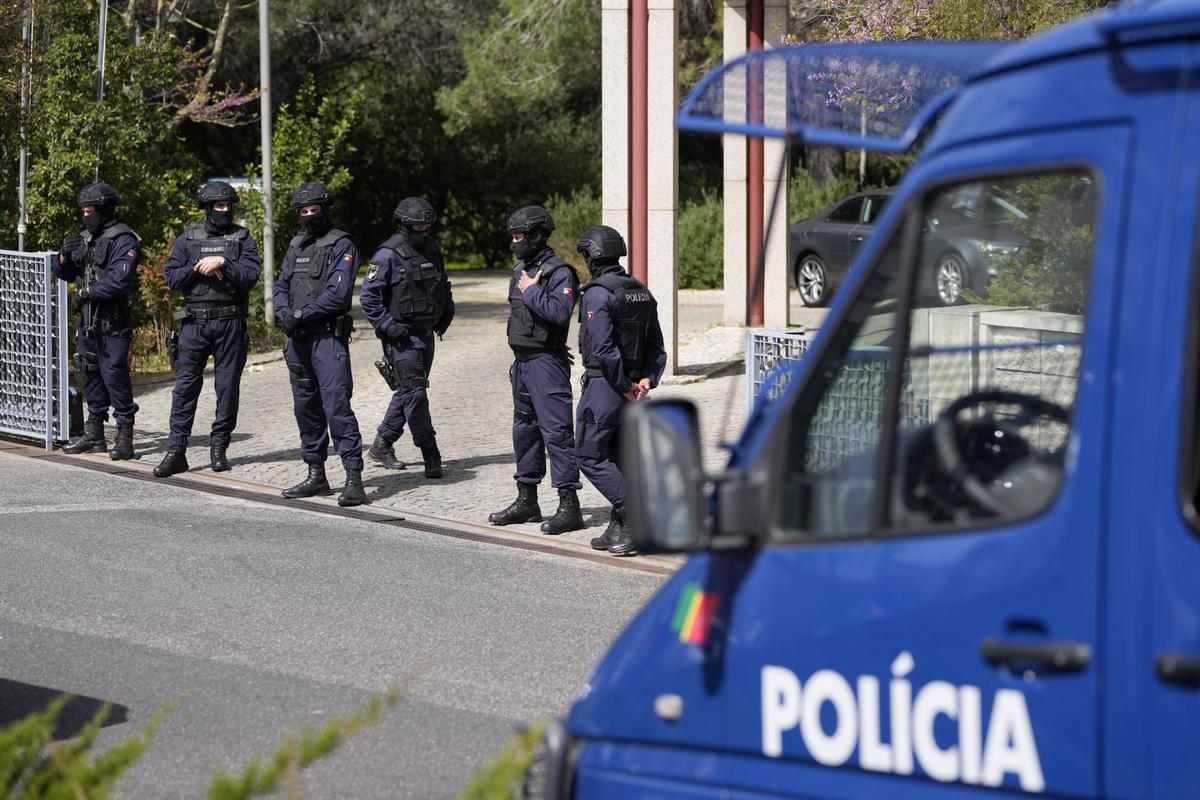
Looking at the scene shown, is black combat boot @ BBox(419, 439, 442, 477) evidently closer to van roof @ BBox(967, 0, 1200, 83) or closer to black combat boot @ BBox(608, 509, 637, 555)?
black combat boot @ BBox(608, 509, 637, 555)

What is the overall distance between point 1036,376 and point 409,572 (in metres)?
4.78

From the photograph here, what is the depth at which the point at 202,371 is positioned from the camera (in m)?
11.2

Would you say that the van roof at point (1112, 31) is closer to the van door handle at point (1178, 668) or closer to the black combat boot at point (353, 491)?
the van door handle at point (1178, 668)

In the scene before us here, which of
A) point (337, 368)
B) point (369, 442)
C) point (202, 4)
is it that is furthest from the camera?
point (202, 4)

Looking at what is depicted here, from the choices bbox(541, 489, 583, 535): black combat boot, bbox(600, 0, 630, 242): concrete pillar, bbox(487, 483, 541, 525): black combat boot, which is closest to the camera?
bbox(541, 489, 583, 535): black combat boot

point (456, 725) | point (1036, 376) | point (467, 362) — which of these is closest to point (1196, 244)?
point (1036, 376)

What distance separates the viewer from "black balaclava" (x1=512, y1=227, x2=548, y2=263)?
935cm

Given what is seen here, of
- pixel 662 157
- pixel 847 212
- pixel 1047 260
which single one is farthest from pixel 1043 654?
pixel 847 212

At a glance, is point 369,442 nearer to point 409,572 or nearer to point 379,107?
point 409,572

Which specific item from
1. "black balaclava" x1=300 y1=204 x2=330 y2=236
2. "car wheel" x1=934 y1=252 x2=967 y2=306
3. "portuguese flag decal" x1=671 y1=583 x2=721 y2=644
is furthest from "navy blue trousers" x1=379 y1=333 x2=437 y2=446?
"portuguese flag decal" x1=671 y1=583 x2=721 y2=644

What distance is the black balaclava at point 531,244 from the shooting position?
9352 mm

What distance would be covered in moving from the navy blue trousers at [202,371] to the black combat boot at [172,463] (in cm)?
4

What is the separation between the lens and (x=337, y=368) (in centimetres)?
1022

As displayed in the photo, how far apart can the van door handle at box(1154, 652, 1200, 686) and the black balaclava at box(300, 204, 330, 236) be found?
326 inches
